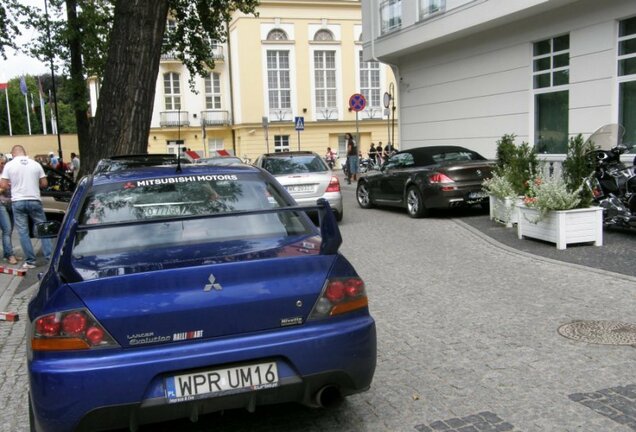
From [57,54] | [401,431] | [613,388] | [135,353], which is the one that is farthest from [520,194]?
[57,54]

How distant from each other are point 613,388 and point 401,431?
4.93 ft

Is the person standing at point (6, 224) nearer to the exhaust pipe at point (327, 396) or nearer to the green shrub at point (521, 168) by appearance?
the exhaust pipe at point (327, 396)

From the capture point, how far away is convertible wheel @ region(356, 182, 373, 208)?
1576 centimetres

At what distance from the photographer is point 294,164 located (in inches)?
525

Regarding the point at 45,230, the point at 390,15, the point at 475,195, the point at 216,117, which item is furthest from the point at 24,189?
the point at 216,117

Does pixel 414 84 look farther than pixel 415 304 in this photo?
Yes

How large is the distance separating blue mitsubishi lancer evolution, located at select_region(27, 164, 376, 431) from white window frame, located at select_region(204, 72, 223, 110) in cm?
4771

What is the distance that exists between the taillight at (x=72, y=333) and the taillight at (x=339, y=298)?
40.4 inches

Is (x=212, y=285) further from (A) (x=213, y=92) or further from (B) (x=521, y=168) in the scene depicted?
(A) (x=213, y=92)

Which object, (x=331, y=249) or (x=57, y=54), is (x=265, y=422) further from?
(x=57, y=54)

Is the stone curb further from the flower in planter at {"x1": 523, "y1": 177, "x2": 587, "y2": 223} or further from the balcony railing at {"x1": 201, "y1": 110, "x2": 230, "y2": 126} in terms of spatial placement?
the balcony railing at {"x1": 201, "y1": 110, "x2": 230, "y2": 126}

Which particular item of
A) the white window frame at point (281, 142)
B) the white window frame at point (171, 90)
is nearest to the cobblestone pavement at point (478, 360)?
the white window frame at point (281, 142)

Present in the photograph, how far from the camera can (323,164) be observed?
533 inches

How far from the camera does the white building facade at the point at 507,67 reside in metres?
12.7
